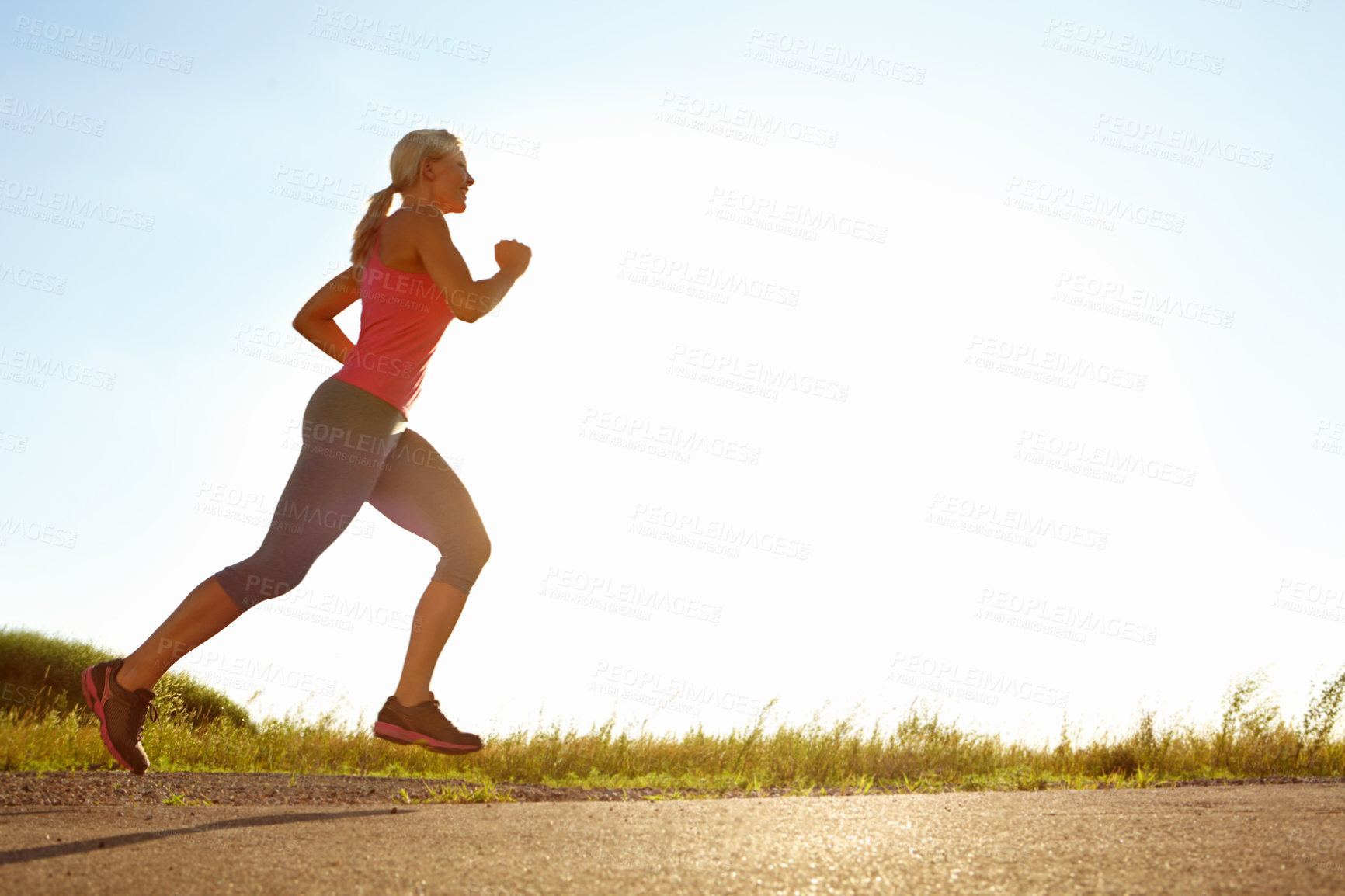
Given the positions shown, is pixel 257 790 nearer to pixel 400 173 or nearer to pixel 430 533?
pixel 430 533

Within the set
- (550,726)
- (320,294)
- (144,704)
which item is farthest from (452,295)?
(550,726)

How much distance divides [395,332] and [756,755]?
13.7 ft

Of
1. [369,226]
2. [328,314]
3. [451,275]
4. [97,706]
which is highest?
[369,226]

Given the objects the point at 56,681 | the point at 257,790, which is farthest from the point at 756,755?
the point at 56,681

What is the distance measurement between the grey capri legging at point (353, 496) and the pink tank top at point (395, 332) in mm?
69

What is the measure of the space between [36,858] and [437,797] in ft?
6.69

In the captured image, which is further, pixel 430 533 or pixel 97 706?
pixel 430 533

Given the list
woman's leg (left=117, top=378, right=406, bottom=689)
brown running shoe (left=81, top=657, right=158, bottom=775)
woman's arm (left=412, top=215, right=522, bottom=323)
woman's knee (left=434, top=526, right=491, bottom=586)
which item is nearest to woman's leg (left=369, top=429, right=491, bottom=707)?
woman's knee (left=434, top=526, right=491, bottom=586)

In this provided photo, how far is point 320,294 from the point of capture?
4.20 metres

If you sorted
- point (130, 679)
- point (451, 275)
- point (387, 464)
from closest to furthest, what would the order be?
point (130, 679)
point (451, 275)
point (387, 464)

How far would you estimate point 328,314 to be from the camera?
4.22m

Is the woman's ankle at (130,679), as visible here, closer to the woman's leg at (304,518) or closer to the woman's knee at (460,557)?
the woman's leg at (304,518)

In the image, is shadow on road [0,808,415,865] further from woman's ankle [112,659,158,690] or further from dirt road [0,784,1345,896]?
woman's ankle [112,659,158,690]

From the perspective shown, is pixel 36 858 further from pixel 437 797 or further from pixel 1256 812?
pixel 1256 812
